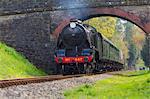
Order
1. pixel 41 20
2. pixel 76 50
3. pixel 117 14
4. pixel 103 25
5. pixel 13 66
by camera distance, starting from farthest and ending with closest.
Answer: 1. pixel 103 25
2. pixel 41 20
3. pixel 117 14
4. pixel 13 66
5. pixel 76 50

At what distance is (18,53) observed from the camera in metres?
30.8

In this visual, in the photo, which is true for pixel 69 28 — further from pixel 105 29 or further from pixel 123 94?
pixel 105 29

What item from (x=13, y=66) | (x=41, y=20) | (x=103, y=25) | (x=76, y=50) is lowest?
(x=103, y=25)

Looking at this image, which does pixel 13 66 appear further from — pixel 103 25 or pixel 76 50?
pixel 103 25

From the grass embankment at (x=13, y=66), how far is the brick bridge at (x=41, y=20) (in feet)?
4.51

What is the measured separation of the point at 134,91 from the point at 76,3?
706 inches

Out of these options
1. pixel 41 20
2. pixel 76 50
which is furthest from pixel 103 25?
pixel 76 50

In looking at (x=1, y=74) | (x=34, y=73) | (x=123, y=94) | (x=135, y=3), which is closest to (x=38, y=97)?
(x=123, y=94)

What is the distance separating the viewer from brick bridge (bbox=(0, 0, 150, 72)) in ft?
98.5

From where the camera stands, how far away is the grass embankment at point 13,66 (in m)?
22.8

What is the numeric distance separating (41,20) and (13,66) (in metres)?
6.81

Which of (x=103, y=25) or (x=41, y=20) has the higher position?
(x=41, y=20)

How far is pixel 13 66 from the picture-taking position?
25.2 meters

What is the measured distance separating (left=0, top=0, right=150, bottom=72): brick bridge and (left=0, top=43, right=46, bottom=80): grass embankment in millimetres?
1376
